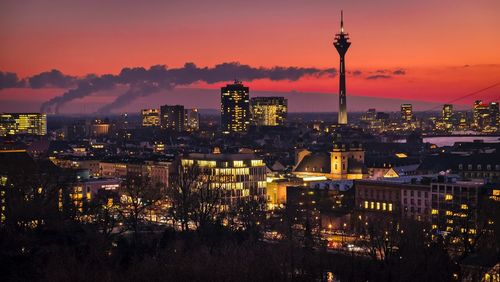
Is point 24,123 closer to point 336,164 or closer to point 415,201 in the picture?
point 336,164

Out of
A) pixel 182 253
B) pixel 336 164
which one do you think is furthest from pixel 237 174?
pixel 182 253

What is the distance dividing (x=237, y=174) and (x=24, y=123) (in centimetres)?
13364

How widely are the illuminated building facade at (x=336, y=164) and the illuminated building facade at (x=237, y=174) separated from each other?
45.5ft

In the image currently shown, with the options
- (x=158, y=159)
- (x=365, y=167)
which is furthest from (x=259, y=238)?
(x=158, y=159)

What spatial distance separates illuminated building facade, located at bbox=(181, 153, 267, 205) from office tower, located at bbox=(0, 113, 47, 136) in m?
125

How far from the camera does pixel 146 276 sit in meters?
32.2

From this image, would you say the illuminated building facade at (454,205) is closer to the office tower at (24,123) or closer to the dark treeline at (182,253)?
the dark treeline at (182,253)

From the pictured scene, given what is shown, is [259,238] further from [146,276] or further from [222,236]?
[146,276]

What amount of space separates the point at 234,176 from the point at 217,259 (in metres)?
34.1

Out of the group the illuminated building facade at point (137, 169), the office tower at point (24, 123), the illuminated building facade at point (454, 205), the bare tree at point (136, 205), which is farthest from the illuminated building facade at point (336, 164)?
the office tower at point (24, 123)

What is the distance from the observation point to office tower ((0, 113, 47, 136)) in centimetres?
18800

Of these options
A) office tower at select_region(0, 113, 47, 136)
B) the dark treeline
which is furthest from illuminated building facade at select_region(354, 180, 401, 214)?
office tower at select_region(0, 113, 47, 136)

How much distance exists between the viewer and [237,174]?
2744 inches

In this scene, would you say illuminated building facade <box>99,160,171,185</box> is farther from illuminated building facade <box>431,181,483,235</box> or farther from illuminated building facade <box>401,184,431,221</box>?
illuminated building facade <box>431,181,483,235</box>
